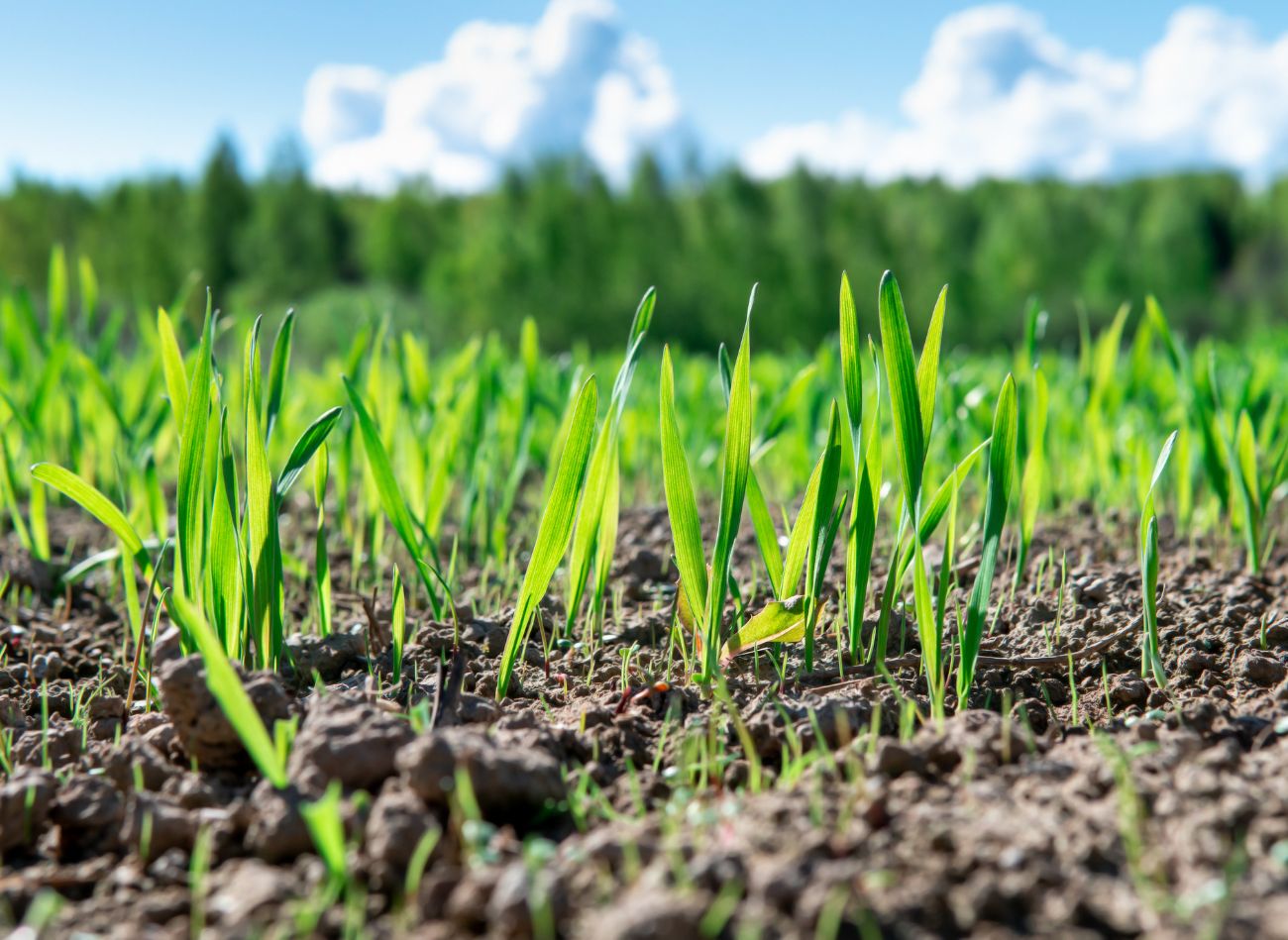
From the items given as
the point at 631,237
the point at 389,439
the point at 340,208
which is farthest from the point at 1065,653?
the point at 340,208

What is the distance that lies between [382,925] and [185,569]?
575 millimetres

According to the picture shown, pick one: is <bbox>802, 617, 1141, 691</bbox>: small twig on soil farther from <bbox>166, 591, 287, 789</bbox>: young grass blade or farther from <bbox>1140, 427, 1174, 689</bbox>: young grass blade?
<bbox>166, 591, 287, 789</bbox>: young grass blade

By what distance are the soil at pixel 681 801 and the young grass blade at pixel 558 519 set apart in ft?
0.28

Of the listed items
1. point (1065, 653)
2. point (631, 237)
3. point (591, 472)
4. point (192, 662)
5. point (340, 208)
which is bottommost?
point (1065, 653)

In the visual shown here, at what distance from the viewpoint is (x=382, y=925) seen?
2.36ft

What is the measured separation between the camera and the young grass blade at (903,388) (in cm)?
105

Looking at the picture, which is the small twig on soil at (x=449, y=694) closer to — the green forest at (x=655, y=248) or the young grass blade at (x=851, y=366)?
the young grass blade at (x=851, y=366)

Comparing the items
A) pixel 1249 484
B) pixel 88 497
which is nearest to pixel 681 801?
pixel 88 497

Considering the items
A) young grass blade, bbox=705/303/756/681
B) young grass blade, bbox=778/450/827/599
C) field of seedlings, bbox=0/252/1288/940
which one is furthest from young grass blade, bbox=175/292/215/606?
young grass blade, bbox=778/450/827/599

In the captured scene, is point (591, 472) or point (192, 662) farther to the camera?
point (591, 472)

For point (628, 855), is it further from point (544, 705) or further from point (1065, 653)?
point (1065, 653)

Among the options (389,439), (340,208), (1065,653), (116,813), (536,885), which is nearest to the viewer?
(536,885)

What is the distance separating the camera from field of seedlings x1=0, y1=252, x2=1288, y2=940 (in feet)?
2.32

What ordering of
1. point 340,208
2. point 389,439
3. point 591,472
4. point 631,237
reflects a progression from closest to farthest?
point 591,472 < point 389,439 < point 631,237 < point 340,208
